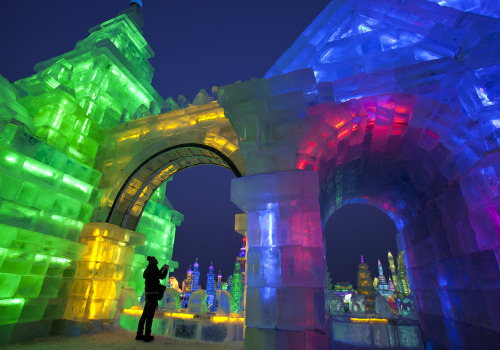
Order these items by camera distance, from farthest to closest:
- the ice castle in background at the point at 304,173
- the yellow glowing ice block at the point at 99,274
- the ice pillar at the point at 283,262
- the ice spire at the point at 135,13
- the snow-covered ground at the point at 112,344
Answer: the ice spire at the point at 135,13
the yellow glowing ice block at the point at 99,274
the snow-covered ground at the point at 112,344
the ice castle in background at the point at 304,173
the ice pillar at the point at 283,262

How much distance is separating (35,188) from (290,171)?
5384mm

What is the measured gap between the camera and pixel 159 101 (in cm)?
1019

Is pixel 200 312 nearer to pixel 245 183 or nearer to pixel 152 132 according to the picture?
pixel 245 183

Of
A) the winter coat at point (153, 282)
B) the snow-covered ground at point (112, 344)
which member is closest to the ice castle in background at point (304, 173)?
the snow-covered ground at point (112, 344)

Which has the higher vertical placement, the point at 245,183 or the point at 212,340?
the point at 245,183

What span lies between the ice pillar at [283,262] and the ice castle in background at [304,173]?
14mm

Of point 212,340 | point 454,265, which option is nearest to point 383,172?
point 454,265

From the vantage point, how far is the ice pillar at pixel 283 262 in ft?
8.26

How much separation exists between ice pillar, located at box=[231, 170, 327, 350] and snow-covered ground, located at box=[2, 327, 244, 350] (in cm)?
202

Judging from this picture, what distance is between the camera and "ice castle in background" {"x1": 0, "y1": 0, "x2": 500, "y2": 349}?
265cm

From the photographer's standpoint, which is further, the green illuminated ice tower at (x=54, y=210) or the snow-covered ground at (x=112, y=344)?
the green illuminated ice tower at (x=54, y=210)

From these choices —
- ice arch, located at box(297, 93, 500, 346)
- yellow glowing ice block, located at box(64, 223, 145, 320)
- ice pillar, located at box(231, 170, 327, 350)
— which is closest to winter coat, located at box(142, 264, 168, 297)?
yellow glowing ice block, located at box(64, 223, 145, 320)

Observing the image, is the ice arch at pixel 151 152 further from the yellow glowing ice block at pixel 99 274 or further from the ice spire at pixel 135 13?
the ice spire at pixel 135 13

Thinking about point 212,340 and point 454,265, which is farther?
point 212,340
